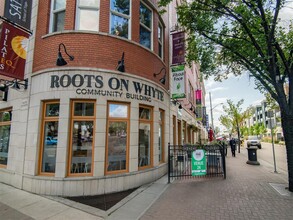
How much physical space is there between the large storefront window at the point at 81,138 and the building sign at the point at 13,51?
2.44 meters

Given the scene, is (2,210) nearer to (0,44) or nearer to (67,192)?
(67,192)

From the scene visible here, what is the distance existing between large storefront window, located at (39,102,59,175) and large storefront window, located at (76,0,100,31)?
2.97 m

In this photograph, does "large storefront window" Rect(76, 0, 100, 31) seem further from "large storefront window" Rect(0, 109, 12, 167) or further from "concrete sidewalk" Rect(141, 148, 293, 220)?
"concrete sidewalk" Rect(141, 148, 293, 220)

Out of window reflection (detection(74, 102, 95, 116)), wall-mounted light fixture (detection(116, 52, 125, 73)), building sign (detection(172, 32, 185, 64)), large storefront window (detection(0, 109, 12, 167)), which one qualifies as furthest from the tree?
large storefront window (detection(0, 109, 12, 167))

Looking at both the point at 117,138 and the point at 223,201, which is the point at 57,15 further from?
the point at 223,201

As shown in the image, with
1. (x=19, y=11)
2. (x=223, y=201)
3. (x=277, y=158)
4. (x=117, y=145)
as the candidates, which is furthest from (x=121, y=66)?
(x=277, y=158)

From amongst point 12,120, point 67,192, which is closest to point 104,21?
point 12,120

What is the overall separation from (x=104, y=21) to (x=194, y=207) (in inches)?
264

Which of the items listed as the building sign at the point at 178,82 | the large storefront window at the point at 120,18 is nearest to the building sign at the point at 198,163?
the building sign at the point at 178,82

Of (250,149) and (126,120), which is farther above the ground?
(126,120)

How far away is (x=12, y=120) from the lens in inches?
291

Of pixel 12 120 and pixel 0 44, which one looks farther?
pixel 12 120

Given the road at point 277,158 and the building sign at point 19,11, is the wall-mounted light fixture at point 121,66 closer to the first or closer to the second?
the building sign at point 19,11

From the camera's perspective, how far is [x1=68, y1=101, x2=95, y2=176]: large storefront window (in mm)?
6242
